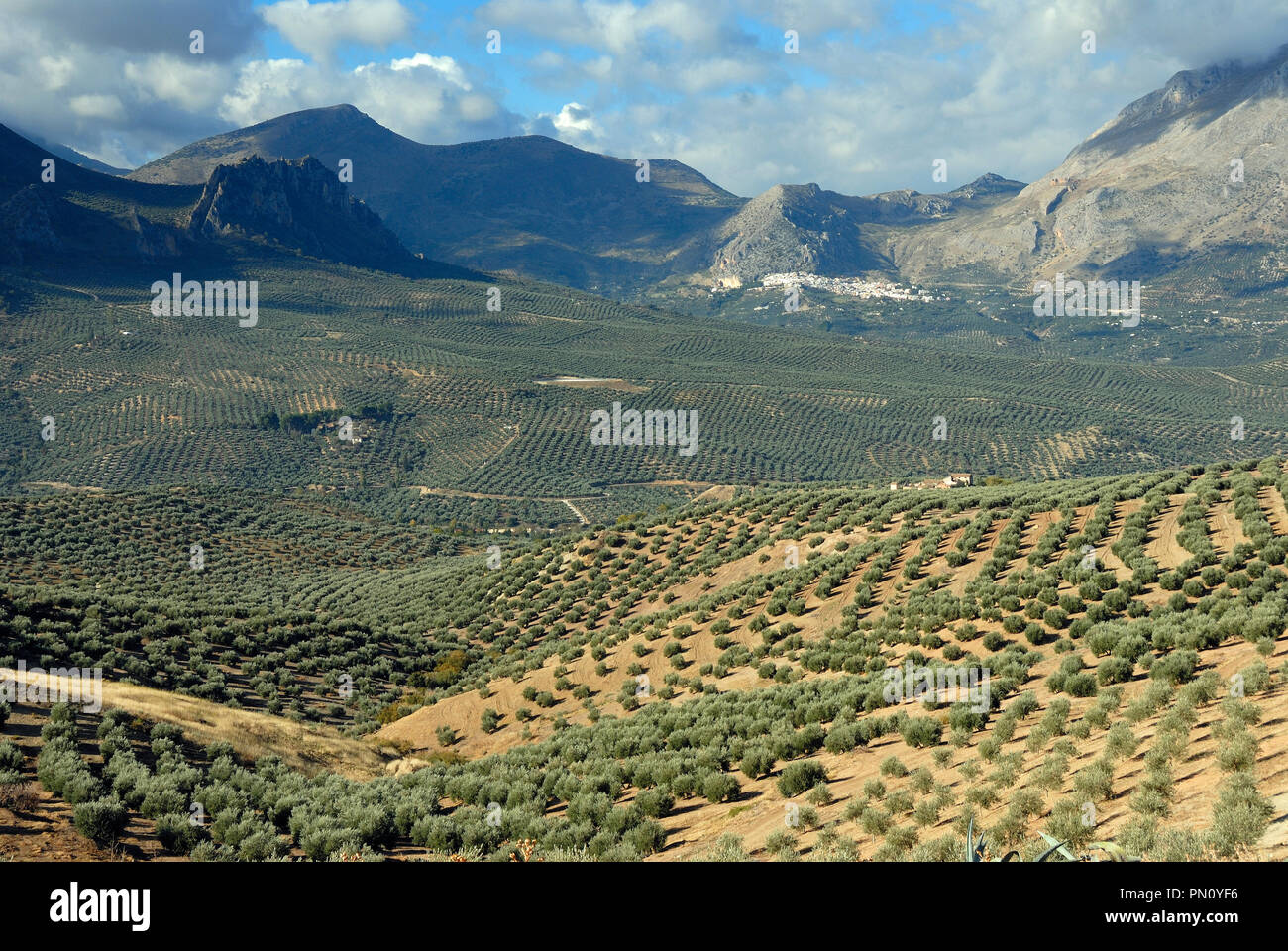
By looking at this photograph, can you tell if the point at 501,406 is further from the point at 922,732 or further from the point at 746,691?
the point at 922,732

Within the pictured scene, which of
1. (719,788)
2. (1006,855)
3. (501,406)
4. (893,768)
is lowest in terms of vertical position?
(719,788)

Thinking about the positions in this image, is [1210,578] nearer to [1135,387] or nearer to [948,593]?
[948,593]

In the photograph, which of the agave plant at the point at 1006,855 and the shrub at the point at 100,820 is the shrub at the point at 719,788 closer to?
the agave plant at the point at 1006,855

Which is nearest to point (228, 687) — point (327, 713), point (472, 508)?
point (327, 713)

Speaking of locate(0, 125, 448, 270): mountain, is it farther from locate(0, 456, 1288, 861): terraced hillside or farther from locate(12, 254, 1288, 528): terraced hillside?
locate(0, 456, 1288, 861): terraced hillside

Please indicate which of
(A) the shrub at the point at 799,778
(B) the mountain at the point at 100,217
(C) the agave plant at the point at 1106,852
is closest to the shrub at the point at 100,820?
(A) the shrub at the point at 799,778

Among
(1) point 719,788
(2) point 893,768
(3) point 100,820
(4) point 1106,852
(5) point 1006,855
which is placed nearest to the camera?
(5) point 1006,855

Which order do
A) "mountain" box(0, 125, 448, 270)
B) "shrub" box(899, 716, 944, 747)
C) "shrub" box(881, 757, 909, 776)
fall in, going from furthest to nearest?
"mountain" box(0, 125, 448, 270) < "shrub" box(899, 716, 944, 747) < "shrub" box(881, 757, 909, 776)

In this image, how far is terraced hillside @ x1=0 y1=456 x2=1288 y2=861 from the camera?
11.3m

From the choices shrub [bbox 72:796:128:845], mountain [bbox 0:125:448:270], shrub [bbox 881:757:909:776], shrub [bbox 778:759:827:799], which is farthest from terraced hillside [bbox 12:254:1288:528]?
shrub [bbox 72:796:128:845]

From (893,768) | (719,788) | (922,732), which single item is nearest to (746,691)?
(922,732)

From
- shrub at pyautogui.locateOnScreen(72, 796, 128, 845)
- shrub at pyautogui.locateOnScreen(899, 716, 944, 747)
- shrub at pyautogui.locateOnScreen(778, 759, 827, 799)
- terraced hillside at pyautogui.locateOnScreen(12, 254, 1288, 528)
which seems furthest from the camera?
terraced hillside at pyautogui.locateOnScreen(12, 254, 1288, 528)

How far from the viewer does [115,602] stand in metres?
29.0

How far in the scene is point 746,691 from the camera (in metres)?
21.2
